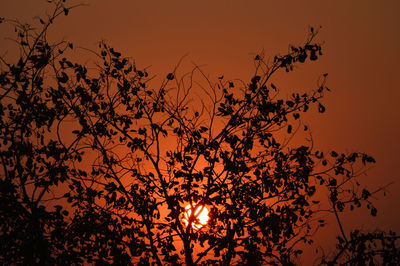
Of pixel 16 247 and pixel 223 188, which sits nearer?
pixel 16 247

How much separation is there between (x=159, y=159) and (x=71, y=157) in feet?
5.99

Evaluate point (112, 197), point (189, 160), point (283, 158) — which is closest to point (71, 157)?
point (112, 197)

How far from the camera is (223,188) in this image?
8836 millimetres

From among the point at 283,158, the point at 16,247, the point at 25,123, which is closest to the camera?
the point at 16,247

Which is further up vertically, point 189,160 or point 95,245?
point 189,160

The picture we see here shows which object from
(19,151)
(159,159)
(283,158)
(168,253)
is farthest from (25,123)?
(283,158)

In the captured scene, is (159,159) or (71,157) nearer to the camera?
(71,157)

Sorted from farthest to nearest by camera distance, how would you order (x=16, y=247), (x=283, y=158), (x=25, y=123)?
(x=283, y=158)
(x=25, y=123)
(x=16, y=247)

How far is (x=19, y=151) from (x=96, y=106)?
1.71 meters

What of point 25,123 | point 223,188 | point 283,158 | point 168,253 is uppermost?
point 25,123

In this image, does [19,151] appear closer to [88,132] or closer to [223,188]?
[88,132]

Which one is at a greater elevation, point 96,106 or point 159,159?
point 96,106

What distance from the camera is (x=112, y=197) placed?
8852 mm

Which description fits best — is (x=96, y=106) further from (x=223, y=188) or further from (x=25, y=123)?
(x=223, y=188)
